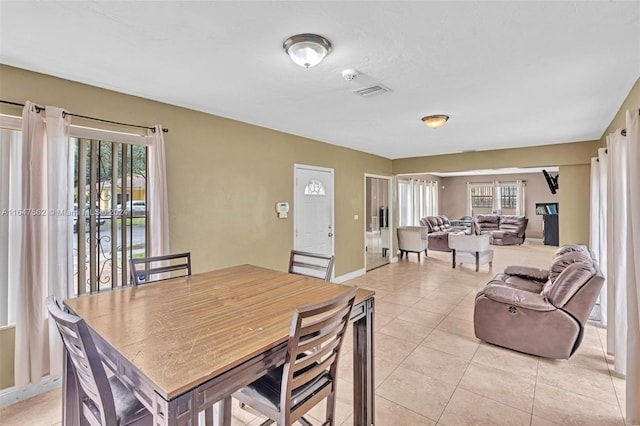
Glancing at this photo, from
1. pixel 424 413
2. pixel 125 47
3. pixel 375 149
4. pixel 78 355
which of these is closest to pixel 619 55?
pixel 424 413

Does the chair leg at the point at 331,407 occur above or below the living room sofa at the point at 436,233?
below

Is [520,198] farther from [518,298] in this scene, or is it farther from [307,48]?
[307,48]

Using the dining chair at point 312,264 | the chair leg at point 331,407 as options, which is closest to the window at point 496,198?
the dining chair at point 312,264

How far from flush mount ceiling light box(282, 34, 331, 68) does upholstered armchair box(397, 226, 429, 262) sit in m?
5.85

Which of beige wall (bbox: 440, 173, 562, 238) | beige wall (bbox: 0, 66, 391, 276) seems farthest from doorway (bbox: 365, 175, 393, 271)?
beige wall (bbox: 440, 173, 562, 238)

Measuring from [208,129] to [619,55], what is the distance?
3.52 metres

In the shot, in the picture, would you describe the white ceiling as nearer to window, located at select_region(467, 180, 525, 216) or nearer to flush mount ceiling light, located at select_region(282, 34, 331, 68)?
flush mount ceiling light, located at select_region(282, 34, 331, 68)

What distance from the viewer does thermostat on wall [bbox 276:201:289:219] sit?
165 inches

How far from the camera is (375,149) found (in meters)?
5.66

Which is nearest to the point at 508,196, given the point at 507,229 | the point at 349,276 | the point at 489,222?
the point at 489,222

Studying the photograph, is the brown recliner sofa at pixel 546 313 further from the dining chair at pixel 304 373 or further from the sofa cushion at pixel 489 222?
the sofa cushion at pixel 489 222

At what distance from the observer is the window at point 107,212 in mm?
2531

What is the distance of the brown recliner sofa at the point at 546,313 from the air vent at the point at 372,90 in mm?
2260

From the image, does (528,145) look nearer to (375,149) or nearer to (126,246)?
(375,149)
